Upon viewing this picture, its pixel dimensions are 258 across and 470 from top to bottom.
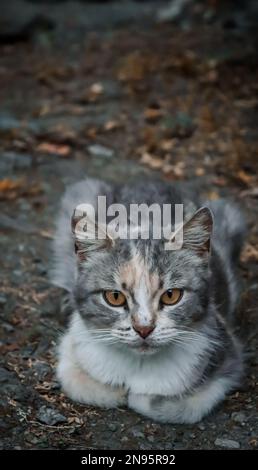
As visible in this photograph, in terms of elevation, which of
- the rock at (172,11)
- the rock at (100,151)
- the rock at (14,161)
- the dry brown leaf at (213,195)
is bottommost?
the dry brown leaf at (213,195)

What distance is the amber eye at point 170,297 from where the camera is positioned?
407 centimetres

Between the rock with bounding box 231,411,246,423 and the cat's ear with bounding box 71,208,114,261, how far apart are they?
1.17 meters

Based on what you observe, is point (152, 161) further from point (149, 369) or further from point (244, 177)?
point (149, 369)

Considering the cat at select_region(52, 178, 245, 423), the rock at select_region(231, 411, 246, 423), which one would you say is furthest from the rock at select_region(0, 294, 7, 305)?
the rock at select_region(231, 411, 246, 423)

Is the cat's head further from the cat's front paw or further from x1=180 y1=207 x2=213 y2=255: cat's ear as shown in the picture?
the cat's front paw

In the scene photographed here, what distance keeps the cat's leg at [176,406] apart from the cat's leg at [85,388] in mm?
85

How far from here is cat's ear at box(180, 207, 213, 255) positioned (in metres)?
4.18

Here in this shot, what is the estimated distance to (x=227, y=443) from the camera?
4.21m

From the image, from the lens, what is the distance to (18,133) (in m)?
7.71

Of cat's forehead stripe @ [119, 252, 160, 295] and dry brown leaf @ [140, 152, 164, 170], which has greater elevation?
dry brown leaf @ [140, 152, 164, 170]

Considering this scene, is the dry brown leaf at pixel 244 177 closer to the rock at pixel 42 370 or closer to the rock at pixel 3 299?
the rock at pixel 3 299

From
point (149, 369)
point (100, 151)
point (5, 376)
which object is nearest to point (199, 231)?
point (149, 369)

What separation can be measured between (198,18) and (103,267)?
22.1 ft

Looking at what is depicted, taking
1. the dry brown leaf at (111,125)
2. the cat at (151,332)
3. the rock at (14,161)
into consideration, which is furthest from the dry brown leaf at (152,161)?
the cat at (151,332)
